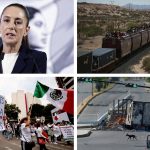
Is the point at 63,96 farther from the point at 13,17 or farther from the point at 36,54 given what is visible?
the point at 13,17

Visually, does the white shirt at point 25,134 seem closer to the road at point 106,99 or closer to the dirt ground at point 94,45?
the road at point 106,99

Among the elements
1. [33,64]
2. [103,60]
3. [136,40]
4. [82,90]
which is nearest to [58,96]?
[82,90]

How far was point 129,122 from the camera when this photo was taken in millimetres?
2416

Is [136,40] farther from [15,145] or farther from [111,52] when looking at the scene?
[15,145]

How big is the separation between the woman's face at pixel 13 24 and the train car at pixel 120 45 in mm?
549

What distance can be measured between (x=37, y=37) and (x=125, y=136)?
879 mm

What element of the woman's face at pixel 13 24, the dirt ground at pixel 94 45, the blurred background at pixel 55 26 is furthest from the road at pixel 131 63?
the woman's face at pixel 13 24

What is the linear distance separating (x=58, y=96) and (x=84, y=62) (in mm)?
288

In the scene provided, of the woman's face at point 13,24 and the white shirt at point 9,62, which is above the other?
the woman's face at point 13,24

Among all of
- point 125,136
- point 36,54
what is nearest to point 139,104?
point 125,136

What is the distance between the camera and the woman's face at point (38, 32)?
7.84ft

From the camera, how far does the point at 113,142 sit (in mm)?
2389

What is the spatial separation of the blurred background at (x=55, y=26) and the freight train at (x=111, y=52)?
3.7 inches

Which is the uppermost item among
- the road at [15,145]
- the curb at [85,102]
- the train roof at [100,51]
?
the train roof at [100,51]
